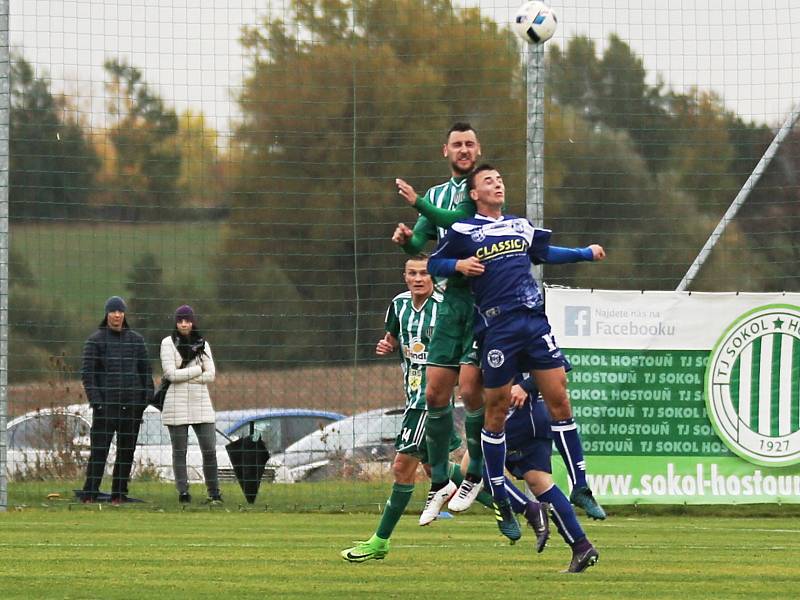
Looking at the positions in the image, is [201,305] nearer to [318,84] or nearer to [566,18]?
[318,84]

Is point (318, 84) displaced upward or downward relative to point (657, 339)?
upward

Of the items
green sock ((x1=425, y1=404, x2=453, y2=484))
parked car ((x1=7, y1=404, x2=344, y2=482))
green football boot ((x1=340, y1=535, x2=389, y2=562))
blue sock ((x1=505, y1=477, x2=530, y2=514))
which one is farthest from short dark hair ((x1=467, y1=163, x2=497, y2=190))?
parked car ((x1=7, y1=404, x2=344, y2=482))

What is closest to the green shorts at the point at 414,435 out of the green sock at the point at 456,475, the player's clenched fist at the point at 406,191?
the green sock at the point at 456,475

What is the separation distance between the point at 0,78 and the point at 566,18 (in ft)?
18.2

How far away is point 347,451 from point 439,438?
7.65m

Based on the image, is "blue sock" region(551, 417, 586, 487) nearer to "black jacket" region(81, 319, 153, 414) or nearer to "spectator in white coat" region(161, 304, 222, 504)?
"spectator in white coat" region(161, 304, 222, 504)

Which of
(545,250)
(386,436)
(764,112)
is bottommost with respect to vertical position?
(386,436)

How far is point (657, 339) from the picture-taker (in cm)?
1508

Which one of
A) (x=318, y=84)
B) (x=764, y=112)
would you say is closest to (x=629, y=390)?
(x=764, y=112)

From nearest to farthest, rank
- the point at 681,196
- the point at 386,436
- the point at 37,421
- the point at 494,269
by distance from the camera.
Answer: the point at 494,269 → the point at 37,421 → the point at 386,436 → the point at 681,196

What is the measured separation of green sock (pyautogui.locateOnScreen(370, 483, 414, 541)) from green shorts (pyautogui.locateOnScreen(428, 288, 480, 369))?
0.82 m

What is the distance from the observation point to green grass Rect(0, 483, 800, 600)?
8125 mm

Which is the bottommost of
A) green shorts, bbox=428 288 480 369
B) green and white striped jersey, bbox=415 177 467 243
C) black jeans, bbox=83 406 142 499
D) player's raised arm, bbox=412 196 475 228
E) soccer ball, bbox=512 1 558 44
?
black jeans, bbox=83 406 142 499

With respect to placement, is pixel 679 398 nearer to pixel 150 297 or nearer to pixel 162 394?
pixel 162 394
